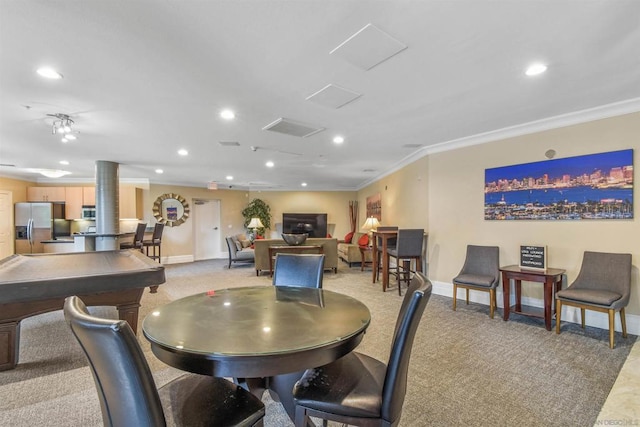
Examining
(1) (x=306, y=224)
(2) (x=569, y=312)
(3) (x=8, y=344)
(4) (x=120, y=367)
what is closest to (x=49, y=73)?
(3) (x=8, y=344)

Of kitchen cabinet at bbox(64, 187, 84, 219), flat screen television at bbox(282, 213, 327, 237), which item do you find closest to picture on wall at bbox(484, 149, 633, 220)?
flat screen television at bbox(282, 213, 327, 237)

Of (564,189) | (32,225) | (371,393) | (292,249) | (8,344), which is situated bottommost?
(8,344)

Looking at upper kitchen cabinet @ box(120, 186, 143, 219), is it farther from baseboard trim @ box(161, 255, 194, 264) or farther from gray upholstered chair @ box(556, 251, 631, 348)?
gray upholstered chair @ box(556, 251, 631, 348)

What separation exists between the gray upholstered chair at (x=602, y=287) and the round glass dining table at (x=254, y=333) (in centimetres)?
259

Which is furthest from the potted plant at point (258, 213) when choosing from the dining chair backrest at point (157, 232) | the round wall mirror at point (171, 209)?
the dining chair backrest at point (157, 232)

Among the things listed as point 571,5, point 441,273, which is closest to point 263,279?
point 441,273

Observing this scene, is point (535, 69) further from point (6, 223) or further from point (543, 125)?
point (6, 223)

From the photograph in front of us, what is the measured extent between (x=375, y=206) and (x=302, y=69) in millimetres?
6285

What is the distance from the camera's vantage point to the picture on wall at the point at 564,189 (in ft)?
10.7

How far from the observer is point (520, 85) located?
2783mm

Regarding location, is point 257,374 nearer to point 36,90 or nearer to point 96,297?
point 96,297

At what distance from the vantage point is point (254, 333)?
142 cm

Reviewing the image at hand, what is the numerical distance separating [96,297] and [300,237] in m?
4.03

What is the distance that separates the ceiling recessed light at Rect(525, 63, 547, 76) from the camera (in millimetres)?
2438
